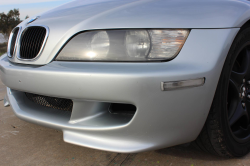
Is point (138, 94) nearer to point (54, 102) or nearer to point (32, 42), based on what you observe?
point (54, 102)

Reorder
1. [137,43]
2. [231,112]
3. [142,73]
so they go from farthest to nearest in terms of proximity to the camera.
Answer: [231,112] → [137,43] → [142,73]

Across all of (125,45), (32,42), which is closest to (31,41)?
(32,42)

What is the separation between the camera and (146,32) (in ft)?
3.96

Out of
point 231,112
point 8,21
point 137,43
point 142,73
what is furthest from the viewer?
point 8,21

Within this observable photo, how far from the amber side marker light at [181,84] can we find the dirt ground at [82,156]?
56 centimetres

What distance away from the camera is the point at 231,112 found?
4.83ft

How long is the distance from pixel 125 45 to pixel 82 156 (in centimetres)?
80

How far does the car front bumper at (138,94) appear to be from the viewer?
1088mm

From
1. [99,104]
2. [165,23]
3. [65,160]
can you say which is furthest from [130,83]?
[65,160]

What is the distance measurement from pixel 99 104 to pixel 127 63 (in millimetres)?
276

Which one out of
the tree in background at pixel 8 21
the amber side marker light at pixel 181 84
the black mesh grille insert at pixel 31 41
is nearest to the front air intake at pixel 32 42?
the black mesh grille insert at pixel 31 41

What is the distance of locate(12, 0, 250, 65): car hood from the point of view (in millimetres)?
1207

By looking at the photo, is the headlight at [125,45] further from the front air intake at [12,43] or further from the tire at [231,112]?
the front air intake at [12,43]

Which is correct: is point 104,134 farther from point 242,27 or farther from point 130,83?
point 242,27
